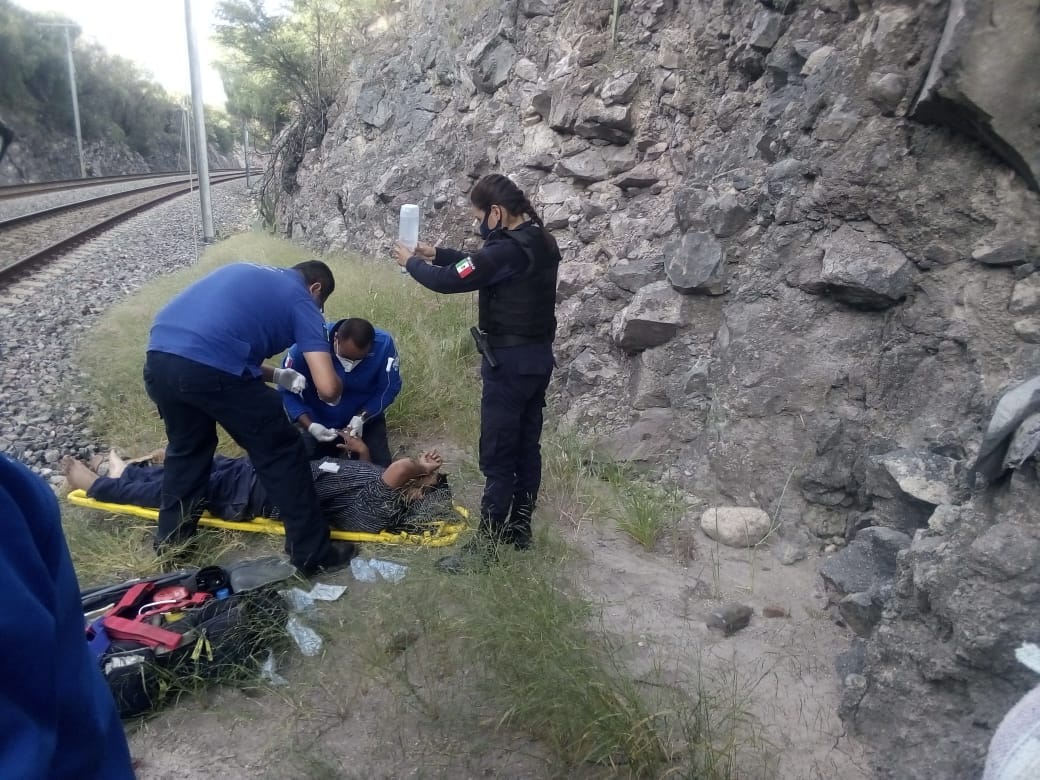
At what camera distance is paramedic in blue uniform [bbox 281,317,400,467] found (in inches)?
171

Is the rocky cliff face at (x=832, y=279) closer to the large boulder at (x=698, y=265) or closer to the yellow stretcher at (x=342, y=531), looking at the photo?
the large boulder at (x=698, y=265)

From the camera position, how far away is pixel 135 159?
39719mm

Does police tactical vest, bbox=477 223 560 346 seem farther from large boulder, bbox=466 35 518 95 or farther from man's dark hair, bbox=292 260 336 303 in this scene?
large boulder, bbox=466 35 518 95

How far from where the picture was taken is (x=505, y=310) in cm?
335

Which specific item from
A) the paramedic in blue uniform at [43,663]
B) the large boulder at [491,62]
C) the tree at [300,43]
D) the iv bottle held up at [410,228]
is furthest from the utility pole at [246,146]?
the paramedic in blue uniform at [43,663]

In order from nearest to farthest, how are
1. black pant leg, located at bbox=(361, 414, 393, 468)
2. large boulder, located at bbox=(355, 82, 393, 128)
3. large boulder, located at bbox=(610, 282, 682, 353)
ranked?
black pant leg, located at bbox=(361, 414, 393, 468) < large boulder, located at bbox=(610, 282, 682, 353) < large boulder, located at bbox=(355, 82, 393, 128)

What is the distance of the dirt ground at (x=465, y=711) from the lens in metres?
2.39

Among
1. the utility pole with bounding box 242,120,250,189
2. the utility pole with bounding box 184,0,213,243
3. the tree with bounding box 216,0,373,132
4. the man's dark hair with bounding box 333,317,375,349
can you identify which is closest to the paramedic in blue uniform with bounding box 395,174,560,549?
the man's dark hair with bounding box 333,317,375,349

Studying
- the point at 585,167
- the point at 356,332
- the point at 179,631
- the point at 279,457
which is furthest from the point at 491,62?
the point at 179,631

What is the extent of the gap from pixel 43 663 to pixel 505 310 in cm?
263

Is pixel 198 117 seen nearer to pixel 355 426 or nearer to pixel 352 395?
pixel 352 395

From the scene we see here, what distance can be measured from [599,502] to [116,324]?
560 cm

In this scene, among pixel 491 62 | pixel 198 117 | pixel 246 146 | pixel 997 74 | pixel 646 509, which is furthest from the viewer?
A: pixel 246 146

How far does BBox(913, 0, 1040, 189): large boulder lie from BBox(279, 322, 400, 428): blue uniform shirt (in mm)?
3301
